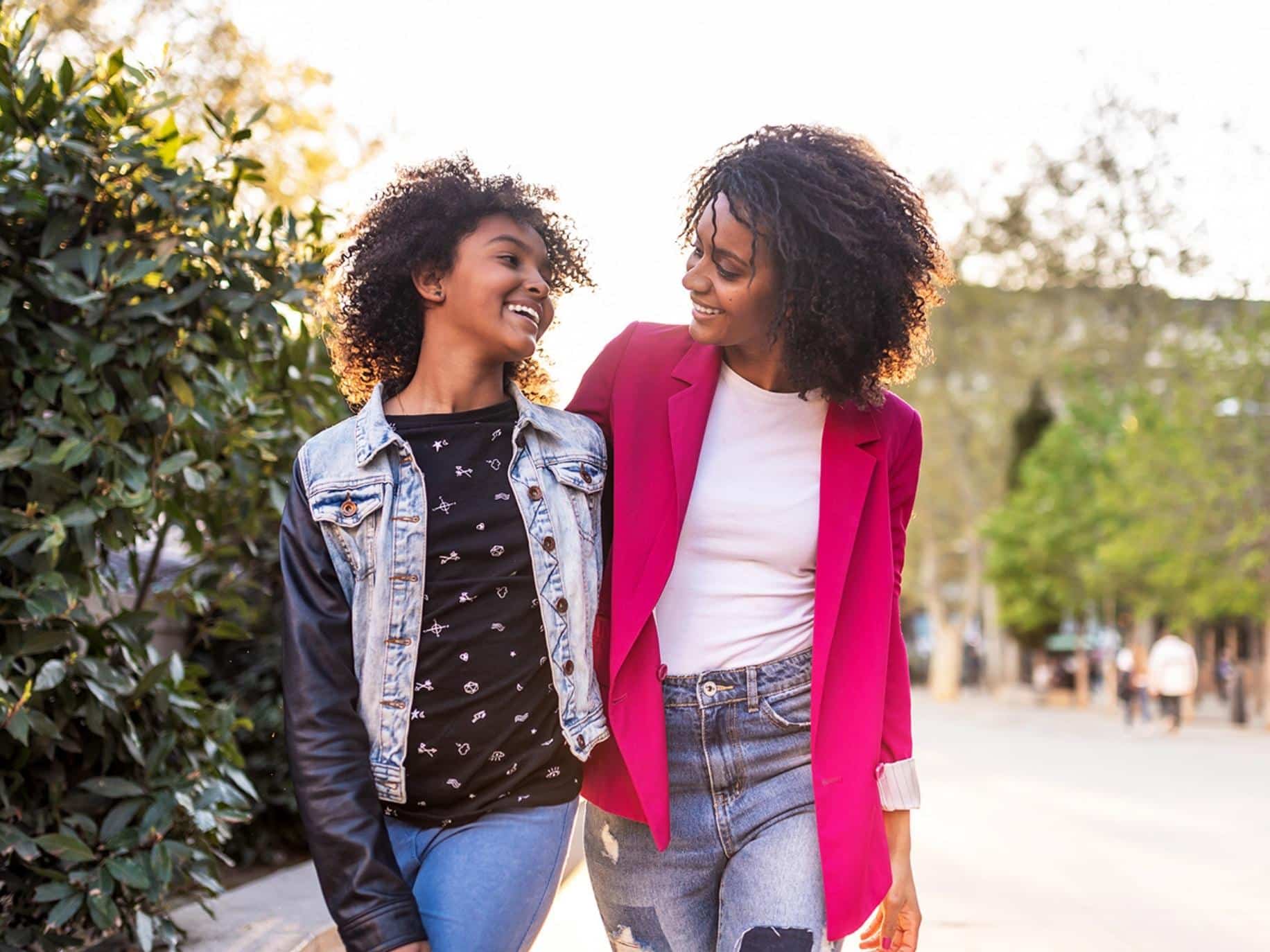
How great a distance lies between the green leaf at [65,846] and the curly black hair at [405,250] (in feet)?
6.82

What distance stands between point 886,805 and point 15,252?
10.1 feet

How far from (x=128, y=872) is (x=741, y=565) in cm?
258

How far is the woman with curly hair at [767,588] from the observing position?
9.80ft

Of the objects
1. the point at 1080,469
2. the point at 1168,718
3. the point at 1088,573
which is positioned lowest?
the point at 1168,718

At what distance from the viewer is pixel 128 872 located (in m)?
4.77

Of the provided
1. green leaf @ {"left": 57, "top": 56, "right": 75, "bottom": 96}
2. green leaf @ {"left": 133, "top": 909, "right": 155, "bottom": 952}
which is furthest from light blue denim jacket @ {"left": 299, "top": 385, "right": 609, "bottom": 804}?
green leaf @ {"left": 133, "top": 909, "right": 155, "bottom": 952}

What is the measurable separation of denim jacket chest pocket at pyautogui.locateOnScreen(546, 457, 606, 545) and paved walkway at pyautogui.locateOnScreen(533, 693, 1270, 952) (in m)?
4.40

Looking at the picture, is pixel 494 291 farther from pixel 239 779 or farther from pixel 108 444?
pixel 239 779

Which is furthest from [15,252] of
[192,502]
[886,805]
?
[886,805]

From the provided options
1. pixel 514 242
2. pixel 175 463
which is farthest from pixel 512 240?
pixel 175 463

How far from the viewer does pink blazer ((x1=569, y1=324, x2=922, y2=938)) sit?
2.97 meters

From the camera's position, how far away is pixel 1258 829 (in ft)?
41.5

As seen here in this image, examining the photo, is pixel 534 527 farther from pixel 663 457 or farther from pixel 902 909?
pixel 902 909

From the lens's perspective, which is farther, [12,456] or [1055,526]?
[1055,526]
